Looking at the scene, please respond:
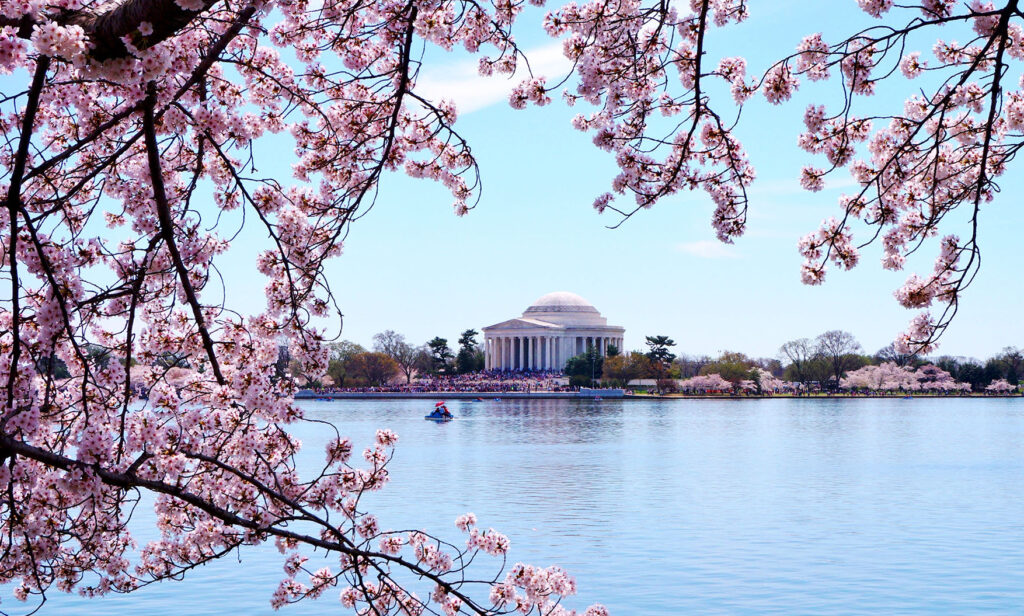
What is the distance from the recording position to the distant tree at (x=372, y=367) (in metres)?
139

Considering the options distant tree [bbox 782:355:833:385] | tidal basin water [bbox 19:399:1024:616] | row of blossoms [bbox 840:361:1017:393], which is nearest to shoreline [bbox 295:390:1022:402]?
row of blossoms [bbox 840:361:1017:393]

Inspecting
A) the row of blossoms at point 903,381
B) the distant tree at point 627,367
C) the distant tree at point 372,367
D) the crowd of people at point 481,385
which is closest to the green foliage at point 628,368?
the distant tree at point 627,367

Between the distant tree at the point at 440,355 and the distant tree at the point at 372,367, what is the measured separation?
59.5 feet

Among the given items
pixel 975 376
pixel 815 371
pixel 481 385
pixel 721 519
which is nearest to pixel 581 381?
pixel 481 385

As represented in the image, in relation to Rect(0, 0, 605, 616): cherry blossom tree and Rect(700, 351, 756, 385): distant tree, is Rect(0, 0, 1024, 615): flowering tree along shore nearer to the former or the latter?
Rect(0, 0, 605, 616): cherry blossom tree

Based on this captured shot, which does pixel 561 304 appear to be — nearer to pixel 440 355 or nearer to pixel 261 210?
pixel 440 355

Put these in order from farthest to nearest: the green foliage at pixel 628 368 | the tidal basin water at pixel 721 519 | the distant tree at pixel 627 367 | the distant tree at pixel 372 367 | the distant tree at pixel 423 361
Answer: the distant tree at pixel 423 361
the distant tree at pixel 372 367
the distant tree at pixel 627 367
the green foliage at pixel 628 368
the tidal basin water at pixel 721 519

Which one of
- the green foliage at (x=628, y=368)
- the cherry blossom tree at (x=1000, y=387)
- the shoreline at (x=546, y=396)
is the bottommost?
the shoreline at (x=546, y=396)

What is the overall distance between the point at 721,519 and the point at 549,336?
139380mm

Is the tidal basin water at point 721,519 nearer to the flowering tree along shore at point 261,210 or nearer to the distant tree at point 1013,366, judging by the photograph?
the flowering tree along shore at point 261,210

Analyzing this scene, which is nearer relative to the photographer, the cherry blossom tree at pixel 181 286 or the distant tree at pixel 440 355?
the cherry blossom tree at pixel 181 286

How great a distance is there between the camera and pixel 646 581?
68.4 ft

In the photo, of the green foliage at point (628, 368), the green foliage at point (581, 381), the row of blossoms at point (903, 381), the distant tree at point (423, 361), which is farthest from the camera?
the distant tree at point (423, 361)

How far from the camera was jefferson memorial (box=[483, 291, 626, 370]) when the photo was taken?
16838 centimetres
